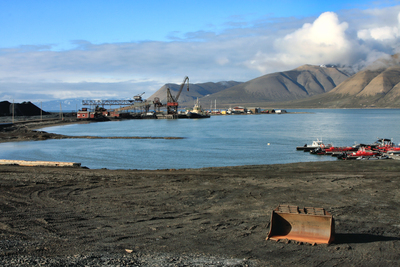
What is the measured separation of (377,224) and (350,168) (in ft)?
35.8

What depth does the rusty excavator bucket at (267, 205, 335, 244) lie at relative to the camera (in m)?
6.81

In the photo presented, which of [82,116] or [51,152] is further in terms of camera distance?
[82,116]

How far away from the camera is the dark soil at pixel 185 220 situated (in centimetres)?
616

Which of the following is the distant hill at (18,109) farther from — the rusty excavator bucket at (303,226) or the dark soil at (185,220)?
the rusty excavator bucket at (303,226)

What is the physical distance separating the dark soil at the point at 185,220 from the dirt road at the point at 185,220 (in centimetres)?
2

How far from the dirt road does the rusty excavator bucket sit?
0.23 m

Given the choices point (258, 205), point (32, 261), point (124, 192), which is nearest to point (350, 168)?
point (258, 205)

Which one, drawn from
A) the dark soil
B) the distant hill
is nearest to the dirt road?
the dark soil

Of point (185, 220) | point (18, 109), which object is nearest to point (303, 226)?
point (185, 220)

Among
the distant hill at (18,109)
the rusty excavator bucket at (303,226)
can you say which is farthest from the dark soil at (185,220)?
the distant hill at (18,109)

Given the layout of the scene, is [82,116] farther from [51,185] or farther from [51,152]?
[51,185]

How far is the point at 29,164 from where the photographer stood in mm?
19625

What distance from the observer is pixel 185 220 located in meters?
8.42

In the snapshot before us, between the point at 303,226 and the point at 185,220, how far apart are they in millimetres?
2940
